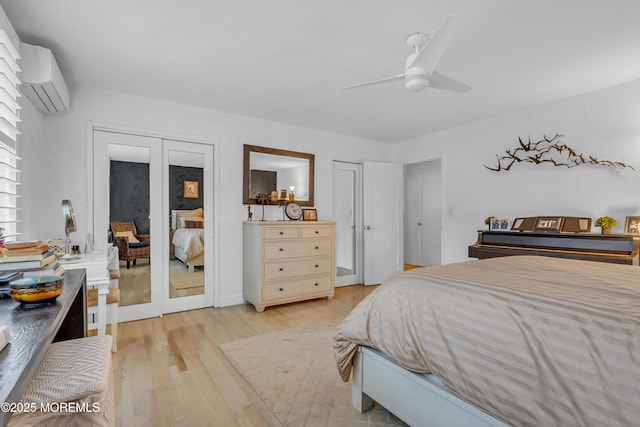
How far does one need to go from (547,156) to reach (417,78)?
2.53m

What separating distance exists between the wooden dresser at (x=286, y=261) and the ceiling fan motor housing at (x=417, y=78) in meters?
2.24

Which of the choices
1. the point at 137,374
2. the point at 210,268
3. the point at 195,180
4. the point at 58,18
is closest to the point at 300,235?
the point at 210,268

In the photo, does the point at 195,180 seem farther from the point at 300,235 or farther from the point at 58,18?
the point at 58,18

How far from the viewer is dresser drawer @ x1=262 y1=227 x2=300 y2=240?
3.67 m

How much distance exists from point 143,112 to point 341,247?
322 centimetres

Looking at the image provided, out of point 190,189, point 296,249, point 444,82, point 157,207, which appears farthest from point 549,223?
point 157,207

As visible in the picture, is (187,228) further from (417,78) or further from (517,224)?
(517,224)

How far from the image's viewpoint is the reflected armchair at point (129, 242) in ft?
10.8

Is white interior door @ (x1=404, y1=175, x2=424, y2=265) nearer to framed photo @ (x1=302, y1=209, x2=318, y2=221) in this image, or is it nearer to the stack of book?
framed photo @ (x1=302, y1=209, x2=318, y2=221)

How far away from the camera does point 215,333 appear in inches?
118

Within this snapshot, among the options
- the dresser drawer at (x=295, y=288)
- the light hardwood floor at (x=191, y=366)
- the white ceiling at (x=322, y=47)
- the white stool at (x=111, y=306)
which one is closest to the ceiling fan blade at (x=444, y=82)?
the white ceiling at (x=322, y=47)

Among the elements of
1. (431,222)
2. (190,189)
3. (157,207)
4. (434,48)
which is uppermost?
(434,48)

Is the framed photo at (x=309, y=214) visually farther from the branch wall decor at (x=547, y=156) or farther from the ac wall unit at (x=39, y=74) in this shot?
the ac wall unit at (x=39, y=74)

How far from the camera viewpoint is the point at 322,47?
2.36 meters
